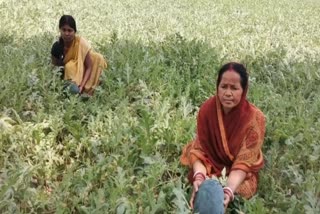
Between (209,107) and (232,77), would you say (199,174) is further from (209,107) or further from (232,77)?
(232,77)

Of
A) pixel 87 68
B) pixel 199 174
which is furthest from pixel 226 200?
pixel 87 68

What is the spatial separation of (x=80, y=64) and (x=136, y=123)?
1452 mm

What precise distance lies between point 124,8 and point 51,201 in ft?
39.9

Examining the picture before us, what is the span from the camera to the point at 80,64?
6.42 m

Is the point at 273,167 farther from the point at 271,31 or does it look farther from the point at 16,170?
the point at 271,31

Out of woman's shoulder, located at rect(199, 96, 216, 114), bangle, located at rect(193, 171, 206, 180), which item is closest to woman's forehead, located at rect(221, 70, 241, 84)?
woman's shoulder, located at rect(199, 96, 216, 114)

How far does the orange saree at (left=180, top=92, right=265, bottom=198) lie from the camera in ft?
13.2

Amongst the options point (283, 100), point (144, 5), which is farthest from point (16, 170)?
point (144, 5)

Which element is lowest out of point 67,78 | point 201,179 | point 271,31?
point 201,179

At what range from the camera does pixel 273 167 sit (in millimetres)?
4699

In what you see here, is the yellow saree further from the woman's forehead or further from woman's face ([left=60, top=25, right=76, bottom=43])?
the woman's forehead

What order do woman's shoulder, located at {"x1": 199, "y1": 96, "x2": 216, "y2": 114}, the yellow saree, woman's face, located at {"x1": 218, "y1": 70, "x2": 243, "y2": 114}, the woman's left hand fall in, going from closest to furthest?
the woman's left hand, woman's face, located at {"x1": 218, "y1": 70, "x2": 243, "y2": 114}, woman's shoulder, located at {"x1": 199, "y1": 96, "x2": 216, "y2": 114}, the yellow saree

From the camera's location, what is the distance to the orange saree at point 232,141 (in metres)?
4.02

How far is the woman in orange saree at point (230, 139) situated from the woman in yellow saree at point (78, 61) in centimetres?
247
